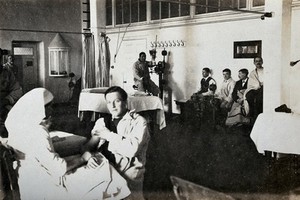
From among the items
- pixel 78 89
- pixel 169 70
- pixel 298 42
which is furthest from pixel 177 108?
pixel 298 42

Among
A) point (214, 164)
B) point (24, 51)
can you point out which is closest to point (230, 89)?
point (214, 164)

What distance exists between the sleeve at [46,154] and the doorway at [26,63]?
0.78 ft

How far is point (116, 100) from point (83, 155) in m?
0.34

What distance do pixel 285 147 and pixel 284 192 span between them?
313 mm

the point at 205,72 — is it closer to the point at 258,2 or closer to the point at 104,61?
the point at 258,2

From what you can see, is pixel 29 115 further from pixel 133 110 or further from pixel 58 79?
pixel 133 110

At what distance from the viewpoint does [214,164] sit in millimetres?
2508

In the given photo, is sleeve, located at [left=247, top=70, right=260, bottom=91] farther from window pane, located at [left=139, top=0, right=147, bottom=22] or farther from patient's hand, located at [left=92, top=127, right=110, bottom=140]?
patient's hand, located at [left=92, top=127, right=110, bottom=140]

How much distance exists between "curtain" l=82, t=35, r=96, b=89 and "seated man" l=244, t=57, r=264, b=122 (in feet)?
4.11

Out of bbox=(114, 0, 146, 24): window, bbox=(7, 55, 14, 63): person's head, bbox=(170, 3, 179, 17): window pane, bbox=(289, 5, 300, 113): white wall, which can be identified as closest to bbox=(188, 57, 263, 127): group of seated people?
bbox=(289, 5, 300, 113): white wall

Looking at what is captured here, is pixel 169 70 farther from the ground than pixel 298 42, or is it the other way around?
pixel 298 42

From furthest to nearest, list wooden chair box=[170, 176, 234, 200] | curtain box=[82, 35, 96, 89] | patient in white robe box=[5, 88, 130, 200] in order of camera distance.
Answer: curtain box=[82, 35, 96, 89] → patient in white robe box=[5, 88, 130, 200] → wooden chair box=[170, 176, 234, 200]

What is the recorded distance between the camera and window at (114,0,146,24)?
2191 millimetres

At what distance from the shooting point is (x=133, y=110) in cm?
221
